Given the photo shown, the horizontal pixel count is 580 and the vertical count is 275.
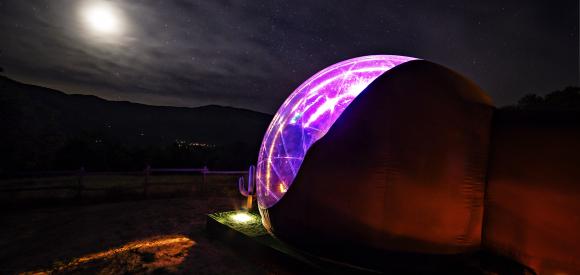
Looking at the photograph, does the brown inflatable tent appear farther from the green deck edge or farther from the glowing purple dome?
the glowing purple dome

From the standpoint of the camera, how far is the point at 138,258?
5887 mm

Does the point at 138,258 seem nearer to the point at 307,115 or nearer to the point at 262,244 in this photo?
the point at 262,244

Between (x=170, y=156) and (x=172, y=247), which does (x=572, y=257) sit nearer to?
(x=172, y=247)

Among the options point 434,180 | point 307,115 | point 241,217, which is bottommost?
point 241,217

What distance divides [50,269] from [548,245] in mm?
8504

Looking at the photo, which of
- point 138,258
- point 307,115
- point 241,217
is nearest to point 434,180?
point 307,115

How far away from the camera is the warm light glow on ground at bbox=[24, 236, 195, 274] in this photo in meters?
5.41

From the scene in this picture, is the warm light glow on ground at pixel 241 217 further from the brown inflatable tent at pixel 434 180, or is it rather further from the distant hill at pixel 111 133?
the distant hill at pixel 111 133

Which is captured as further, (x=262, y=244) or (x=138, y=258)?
(x=138, y=258)

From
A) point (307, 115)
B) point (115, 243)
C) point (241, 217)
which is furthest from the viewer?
point (241, 217)

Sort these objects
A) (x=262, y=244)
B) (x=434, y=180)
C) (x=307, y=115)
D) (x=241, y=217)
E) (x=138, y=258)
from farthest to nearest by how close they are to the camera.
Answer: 1. (x=241, y=217)
2. (x=138, y=258)
3. (x=262, y=244)
4. (x=307, y=115)
5. (x=434, y=180)

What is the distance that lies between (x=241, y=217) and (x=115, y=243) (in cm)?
310

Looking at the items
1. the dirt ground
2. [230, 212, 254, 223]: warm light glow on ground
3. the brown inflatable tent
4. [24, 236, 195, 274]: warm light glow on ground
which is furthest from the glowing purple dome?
[24, 236, 195, 274]: warm light glow on ground

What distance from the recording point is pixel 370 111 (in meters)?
4.53
